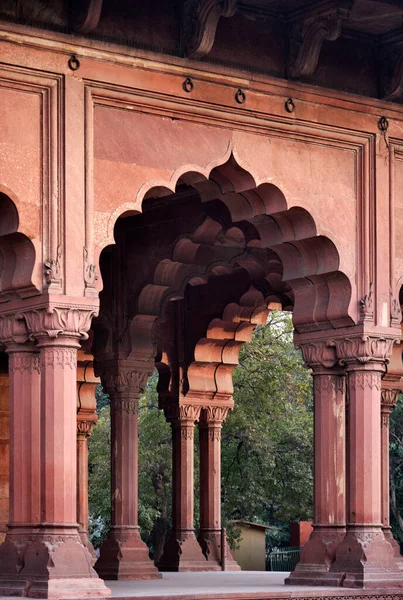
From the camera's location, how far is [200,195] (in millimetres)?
12859

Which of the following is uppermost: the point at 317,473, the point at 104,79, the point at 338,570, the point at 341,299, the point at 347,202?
the point at 104,79

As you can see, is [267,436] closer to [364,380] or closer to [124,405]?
[124,405]

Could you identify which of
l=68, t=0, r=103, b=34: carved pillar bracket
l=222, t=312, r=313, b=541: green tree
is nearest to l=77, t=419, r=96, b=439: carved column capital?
l=222, t=312, r=313, b=541: green tree

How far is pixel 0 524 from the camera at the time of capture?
1645 cm

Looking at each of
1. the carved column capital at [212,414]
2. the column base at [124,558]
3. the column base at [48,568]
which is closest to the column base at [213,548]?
the carved column capital at [212,414]

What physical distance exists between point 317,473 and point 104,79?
403 centimetres

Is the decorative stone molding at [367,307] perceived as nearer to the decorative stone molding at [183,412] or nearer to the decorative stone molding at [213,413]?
the decorative stone molding at [183,412]

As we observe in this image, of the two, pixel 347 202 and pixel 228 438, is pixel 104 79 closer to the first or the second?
pixel 347 202

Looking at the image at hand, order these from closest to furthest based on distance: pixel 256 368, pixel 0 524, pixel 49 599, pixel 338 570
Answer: pixel 49 599 < pixel 338 570 < pixel 0 524 < pixel 256 368

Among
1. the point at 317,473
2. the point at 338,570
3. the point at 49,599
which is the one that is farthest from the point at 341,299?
the point at 49,599

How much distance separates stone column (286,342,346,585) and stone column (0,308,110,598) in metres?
2.55

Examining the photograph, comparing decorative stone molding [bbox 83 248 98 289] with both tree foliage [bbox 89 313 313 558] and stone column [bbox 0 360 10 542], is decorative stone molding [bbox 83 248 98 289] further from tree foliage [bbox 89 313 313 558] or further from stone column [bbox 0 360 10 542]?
tree foliage [bbox 89 313 313 558]

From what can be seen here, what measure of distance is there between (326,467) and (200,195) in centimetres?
268

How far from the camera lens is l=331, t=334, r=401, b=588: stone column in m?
12.1
